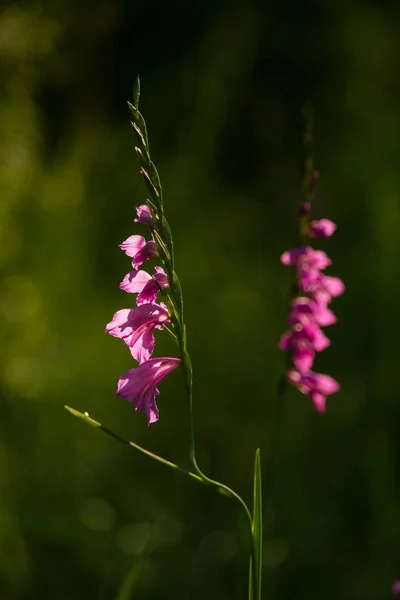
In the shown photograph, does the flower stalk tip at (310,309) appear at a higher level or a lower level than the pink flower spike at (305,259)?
lower

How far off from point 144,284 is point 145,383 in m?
0.08

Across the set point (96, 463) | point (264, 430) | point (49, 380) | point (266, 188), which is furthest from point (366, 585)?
point (266, 188)

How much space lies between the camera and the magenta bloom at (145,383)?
70cm

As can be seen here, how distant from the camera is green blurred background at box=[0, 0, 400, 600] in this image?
2.06 metres

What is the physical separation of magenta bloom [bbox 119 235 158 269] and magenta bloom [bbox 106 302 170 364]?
0.04m

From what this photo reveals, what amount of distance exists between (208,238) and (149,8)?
2.08 m

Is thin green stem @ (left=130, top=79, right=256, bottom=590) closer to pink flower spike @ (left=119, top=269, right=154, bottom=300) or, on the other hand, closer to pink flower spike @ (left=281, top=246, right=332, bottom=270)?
pink flower spike @ (left=119, top=269, right=154, bottom=300)

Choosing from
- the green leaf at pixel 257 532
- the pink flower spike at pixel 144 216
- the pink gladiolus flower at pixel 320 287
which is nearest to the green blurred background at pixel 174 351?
the pink gladiolus flower at pixel 320 287

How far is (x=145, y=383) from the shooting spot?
2.34ft

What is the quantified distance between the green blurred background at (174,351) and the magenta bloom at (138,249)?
1.81ft

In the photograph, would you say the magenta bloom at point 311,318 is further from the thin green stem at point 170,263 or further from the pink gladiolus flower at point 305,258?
the thin green stem at point 170,263

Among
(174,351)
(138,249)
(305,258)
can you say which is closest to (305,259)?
(305,258)

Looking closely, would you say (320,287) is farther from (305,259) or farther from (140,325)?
(140,325)

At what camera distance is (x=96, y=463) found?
2.31 m
